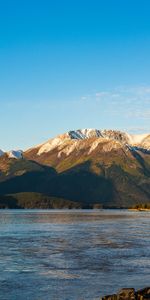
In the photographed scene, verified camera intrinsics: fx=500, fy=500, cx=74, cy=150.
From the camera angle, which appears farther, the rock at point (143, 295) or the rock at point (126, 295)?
the rock at point (143, 295)

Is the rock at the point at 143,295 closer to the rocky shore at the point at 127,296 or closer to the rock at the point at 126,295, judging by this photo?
the rocky shore at the point at 127,296

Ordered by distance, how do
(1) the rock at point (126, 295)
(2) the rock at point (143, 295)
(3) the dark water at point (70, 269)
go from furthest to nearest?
(3) the dark water at point (70, 269) → (2) the rock at point (143, 295) → (1) the rock at point (126, 295)

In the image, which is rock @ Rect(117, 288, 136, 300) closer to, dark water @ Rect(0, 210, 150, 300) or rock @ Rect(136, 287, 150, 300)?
rock @ Rect(136, 287, 150, 300)

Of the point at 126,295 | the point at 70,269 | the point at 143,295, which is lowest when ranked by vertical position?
the point at 143,295

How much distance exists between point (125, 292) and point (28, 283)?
16.0 m

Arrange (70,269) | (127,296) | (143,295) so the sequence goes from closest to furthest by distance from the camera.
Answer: (127,296) < (143,295) < (70,269)

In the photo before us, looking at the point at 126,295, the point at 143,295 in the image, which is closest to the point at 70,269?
the point at 143,295

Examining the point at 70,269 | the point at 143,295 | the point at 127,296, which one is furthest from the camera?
the point at 70,269

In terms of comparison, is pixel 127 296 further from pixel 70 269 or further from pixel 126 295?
pixel 70 269

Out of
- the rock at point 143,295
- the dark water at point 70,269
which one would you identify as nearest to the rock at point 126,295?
the rock at point 143,295

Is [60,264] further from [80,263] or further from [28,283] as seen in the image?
[28,283]

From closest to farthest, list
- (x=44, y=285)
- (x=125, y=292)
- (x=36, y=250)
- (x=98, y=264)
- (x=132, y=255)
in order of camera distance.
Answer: (x=125, y=292), (x=44, y=285), (x=98, y=264), (x=132, y=255), (x=36, y=250)

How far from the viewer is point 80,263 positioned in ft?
252

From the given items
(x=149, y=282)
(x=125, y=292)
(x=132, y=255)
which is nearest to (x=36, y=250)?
(x=132, y=255)
